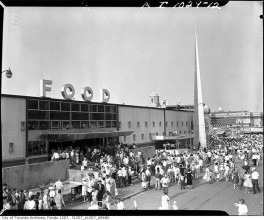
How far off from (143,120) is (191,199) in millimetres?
20140

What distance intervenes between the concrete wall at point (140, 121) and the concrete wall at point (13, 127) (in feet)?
40.7

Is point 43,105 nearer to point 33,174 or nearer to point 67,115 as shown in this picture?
point 67,115

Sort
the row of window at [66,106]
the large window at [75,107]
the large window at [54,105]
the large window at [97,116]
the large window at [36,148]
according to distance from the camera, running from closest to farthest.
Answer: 1. the large window at [36,148]
2. the row of window at [66,106]
3. the large window at [54,105]
4. the large window at [75,107]
5. the large window at [97,116]

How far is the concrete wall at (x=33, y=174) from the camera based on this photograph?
1472cm

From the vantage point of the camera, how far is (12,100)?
58.4 feet

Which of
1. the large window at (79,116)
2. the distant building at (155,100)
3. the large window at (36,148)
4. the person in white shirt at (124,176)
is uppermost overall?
the distant building at (155,100)

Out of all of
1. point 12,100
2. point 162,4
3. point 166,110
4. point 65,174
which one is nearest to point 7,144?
point 12,100

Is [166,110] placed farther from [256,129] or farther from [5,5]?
[5,5]

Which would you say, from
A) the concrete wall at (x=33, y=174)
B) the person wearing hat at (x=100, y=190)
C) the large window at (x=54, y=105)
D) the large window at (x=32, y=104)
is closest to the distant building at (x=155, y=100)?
the large window at (x=54, y=105)

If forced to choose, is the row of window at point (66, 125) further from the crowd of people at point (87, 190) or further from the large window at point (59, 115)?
the crowd of people at point (87, 190)

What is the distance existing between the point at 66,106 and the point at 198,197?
1312 centimetres

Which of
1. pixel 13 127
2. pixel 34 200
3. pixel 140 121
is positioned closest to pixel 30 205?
pixel 34 200

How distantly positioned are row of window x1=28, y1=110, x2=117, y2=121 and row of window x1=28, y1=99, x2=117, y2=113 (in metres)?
0.30

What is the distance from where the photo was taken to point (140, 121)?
107 ft
